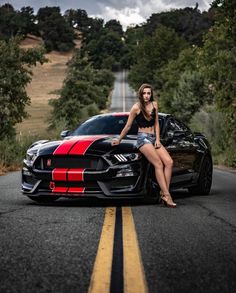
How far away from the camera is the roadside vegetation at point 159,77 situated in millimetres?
24562

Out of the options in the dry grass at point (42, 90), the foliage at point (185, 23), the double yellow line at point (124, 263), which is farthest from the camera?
the foliage at point (185, 23)

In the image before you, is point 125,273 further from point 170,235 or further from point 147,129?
point 147,129

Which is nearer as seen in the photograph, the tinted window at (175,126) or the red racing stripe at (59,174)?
the red racing stripe at (59,174)

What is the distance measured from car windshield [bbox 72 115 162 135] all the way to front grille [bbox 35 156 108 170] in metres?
1.30

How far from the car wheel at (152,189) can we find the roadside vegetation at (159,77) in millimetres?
11619

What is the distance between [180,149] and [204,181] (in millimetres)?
1250

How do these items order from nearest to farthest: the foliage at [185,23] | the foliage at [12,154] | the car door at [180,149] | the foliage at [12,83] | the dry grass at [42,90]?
the car door at [180,149] → the foliage at [12,154] → the foliage at [12,83] → the dry grass at [42,90] → the foliage at [185,23]

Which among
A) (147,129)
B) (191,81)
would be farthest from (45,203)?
(191,81)

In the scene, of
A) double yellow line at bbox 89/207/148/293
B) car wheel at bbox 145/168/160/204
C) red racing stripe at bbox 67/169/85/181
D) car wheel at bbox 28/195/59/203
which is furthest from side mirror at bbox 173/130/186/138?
double yellow line at bbox 89/207/148/293

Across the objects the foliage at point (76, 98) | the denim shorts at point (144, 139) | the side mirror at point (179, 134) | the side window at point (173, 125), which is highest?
the denim shorts at point (144, 139)

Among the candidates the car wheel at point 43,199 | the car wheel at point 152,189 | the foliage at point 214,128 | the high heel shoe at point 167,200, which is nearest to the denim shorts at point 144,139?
the car wheel at point 152,189

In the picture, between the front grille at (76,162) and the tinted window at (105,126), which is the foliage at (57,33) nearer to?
the tinted window at (105,126)

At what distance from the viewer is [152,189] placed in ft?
27.2

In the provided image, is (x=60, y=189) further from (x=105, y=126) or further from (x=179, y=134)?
(x=179, y=134)
